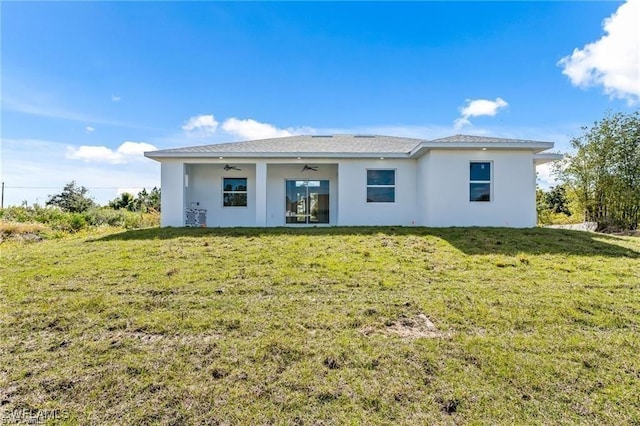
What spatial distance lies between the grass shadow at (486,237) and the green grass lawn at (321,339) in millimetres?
740

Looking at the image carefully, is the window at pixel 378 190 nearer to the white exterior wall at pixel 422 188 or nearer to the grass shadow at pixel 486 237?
the white exterior wall at pixel 422 188

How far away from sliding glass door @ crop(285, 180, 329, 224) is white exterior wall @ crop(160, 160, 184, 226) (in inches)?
167

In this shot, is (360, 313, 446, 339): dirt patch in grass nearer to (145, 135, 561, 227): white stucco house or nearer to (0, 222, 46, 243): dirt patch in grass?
(145, 135, 561, 227): white stucco house

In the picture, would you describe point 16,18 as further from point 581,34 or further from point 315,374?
point 581,34

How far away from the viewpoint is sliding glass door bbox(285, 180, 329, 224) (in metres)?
14.1

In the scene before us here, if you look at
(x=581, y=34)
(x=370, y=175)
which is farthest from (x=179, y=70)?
(x=581, y=34)

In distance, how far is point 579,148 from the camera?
15.2 meters

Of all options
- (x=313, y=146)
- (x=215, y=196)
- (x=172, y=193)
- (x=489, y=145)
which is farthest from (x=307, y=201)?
(x=489, y=145)

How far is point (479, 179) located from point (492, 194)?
68cm

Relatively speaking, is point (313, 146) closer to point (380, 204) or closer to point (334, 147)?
point (334, 147)

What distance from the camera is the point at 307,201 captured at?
14.2m

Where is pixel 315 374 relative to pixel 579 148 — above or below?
below

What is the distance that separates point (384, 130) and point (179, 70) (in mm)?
12027

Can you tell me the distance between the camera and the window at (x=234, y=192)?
45.6 ft
